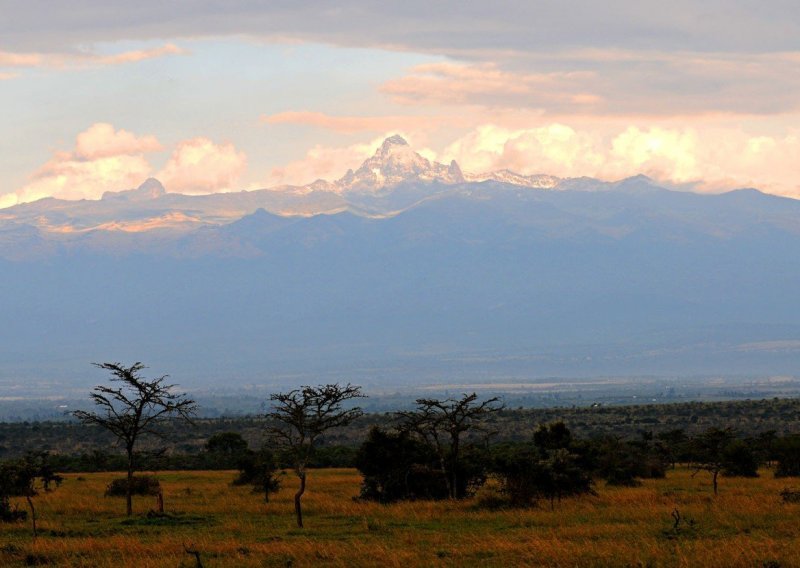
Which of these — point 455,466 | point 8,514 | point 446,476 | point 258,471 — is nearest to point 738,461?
point 455,466

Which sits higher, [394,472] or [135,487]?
[394,472]

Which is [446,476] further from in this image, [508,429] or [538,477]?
[508,429]

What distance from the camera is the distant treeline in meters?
81.3

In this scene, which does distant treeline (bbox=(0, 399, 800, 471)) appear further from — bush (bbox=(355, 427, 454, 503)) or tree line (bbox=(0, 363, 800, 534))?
bush (bbox=(355, 427, 454, 503))

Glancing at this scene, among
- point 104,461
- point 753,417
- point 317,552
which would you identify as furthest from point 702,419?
point 317,552

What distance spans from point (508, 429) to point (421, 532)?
61.6m

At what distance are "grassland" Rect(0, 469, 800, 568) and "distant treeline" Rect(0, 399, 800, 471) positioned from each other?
104 feet

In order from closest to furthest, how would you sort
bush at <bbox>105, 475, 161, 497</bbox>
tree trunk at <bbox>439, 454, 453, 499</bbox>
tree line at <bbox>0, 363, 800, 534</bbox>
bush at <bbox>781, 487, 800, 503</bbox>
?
tree line at <bbox>0, 363, 800, 534</bbox>
bush at <bbox>781, 487, 800, 503</bbox>
tree trunk at <bbox>439, 454, 453, 499</bbox>
bush at <bbox>105, 475, 161, 497</bbox>

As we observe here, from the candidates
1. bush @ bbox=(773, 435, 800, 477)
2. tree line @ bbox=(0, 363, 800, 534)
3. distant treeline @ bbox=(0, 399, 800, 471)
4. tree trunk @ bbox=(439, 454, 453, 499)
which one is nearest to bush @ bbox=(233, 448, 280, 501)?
tree line @ bbox=(0, 363, 800, 534)

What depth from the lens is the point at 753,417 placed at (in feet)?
297

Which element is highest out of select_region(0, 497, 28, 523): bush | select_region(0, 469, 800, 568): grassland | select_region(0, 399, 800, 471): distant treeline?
select_region(0, 399, 800, 471): distant treeline

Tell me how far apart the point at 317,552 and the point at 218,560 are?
212 cm

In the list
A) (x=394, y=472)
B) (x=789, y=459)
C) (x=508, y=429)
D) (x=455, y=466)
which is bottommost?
(x=789, y=459)

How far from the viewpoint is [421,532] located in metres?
30.8
